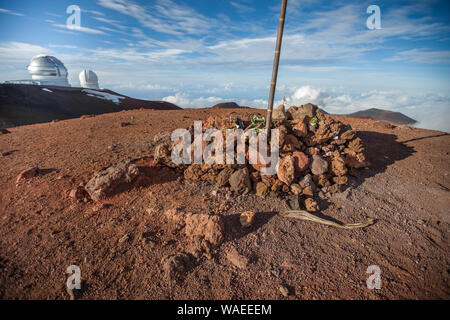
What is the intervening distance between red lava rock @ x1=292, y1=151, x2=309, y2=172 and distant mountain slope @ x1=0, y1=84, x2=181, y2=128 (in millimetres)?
23003

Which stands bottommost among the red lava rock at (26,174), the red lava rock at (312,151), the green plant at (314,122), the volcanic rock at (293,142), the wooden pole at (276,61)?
the red lava rock at (26,174)

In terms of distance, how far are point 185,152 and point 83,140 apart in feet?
15.1

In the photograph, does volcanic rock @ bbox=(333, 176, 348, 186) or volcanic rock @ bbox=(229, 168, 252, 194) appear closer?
volcanic rock @ bbox=(229, 168, 252, 194)

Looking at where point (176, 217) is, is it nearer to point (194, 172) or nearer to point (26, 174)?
point (194, 172)

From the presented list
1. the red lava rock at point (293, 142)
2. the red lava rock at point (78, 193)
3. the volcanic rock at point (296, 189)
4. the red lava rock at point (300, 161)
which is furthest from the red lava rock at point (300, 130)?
the red lava rock at point (78, 193)

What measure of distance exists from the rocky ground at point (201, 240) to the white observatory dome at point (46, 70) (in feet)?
138

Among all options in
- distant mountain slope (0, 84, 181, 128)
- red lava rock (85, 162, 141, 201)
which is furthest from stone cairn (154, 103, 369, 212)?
distant mountain slope (0, 84, 181, 128)

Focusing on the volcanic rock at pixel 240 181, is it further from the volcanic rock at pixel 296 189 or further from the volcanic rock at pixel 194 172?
the volcanic rock at pixel 296 189

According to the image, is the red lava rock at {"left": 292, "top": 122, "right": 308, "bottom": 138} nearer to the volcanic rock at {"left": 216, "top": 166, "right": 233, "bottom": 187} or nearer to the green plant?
the green plant

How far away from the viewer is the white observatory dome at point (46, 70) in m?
36.9

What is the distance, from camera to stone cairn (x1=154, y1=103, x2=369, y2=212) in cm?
485
